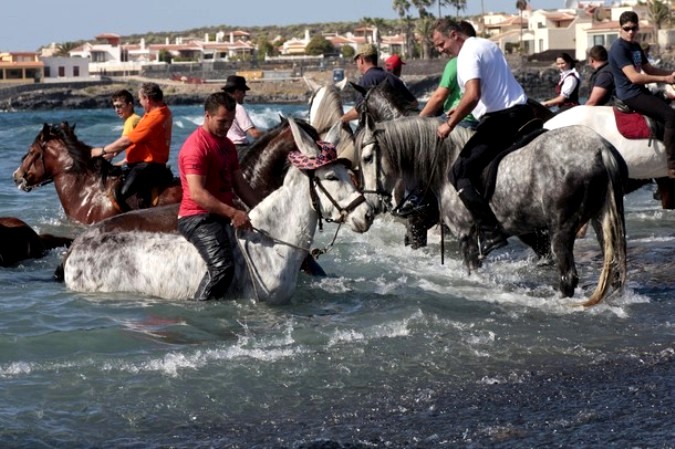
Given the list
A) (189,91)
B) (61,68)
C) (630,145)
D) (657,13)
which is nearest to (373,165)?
(630,145)

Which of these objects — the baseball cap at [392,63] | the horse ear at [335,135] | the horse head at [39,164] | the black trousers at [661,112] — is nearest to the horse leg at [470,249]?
the horse ear at [335,135]

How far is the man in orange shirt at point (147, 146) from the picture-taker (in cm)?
1274

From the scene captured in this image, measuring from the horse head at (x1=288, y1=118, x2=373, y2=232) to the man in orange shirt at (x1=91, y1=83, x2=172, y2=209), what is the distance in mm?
3993

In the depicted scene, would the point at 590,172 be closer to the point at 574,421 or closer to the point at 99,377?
the point at 574,421

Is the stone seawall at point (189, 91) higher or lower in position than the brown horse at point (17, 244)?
higher

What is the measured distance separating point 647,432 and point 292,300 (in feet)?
12.9

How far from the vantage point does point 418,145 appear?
33.1 feet

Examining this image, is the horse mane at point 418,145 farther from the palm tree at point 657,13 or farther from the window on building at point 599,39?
the palm tree at point 657,13

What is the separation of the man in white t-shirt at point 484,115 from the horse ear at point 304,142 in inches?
50.7

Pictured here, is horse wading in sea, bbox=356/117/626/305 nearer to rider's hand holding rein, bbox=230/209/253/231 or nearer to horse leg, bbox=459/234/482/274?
horse leg, bbox=459/234/482/274

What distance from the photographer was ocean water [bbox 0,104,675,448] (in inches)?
262

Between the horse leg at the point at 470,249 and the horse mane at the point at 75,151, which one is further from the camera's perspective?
the horse mane at the point at 75,151

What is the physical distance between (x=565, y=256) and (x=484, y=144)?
1.16 metres

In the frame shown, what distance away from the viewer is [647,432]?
653cm
